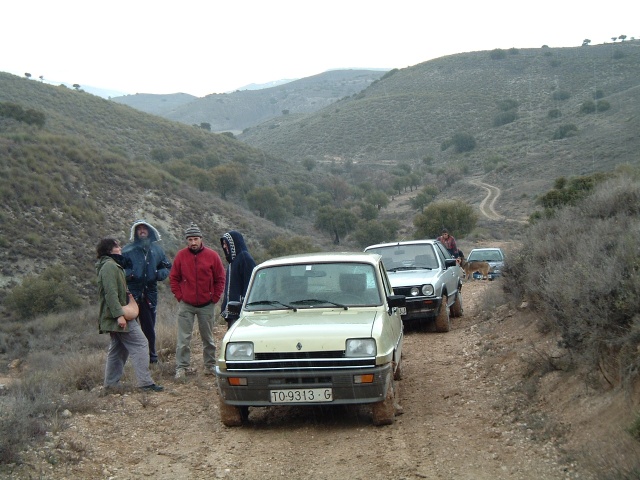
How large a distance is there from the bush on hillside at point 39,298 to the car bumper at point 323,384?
19421 millimetres

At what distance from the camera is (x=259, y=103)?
528 feet

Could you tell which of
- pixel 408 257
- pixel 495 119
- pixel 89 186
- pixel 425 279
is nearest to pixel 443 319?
pixel 425 279

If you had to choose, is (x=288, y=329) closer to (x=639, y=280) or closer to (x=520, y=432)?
(x=520, y=432)

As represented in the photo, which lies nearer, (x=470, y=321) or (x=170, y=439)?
(x=170, y=439)

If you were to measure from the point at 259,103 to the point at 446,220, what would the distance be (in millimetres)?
125674

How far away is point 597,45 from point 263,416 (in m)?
97.9

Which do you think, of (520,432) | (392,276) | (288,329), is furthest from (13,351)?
(520,432)

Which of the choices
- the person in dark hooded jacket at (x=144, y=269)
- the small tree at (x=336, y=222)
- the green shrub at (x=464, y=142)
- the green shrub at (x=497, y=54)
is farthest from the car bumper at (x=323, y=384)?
the green shrub at (x=497, y=54)

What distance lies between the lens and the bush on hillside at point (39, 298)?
922 inches

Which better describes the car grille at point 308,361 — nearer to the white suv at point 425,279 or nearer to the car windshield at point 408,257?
the white suv at point 425,279

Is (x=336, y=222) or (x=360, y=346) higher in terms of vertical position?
(x=360, y=346)

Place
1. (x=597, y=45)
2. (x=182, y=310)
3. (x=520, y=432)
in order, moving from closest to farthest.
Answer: (x=520, y=432)
(x=182, y=310)
(x=597, y=45)

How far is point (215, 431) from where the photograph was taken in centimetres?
638

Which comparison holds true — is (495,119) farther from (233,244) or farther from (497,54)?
(233,244)
